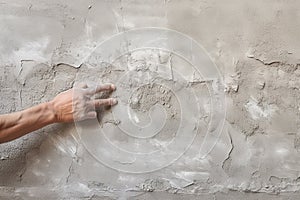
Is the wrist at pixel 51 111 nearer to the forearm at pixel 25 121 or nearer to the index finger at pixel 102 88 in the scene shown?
the forearm at pixel 25 121

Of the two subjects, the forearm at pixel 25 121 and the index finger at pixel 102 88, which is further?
the index finger at pixel 102 88

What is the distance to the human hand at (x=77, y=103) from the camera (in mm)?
2051

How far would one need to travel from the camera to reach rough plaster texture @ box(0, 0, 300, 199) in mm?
2074

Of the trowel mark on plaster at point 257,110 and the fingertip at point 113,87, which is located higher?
the fingertip at point 113,87

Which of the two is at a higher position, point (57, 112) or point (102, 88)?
point (102, 88)

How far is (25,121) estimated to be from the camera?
2.02 meters

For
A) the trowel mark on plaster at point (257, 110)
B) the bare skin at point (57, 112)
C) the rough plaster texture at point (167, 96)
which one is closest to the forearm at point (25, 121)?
the bare skin at point (57, 112)

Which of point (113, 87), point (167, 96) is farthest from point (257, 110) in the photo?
point (113, 87)

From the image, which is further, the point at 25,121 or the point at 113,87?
the point at 113,87

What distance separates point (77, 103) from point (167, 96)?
1.38 feet

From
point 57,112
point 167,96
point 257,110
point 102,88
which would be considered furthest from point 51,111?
point 257,110

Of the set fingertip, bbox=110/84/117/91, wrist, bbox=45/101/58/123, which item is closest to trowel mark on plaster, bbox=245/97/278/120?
fingertip, bbox=110/84/117/91

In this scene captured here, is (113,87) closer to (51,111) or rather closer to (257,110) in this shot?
(51,111)

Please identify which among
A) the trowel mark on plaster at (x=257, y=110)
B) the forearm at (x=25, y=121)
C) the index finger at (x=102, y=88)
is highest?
the index finger at (x=102, y=88)
